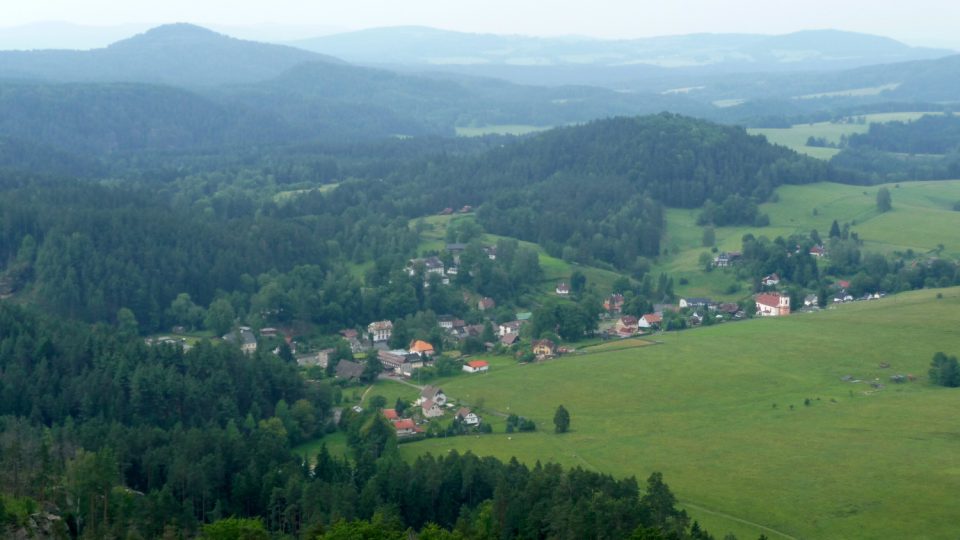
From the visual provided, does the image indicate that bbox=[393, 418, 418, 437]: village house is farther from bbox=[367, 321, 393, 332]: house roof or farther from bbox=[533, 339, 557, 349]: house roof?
bbox=[367, 321, 393, 332]: house roof

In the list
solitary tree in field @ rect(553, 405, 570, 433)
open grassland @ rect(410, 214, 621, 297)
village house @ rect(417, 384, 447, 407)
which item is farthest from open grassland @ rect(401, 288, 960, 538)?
open grassland @ rect(410, 214, 621, 297)

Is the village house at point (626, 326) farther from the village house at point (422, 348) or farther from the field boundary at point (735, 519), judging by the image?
the field boundary at point (735, 519)

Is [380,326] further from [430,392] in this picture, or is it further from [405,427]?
[405,427]

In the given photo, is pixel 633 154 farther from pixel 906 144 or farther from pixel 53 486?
pixel 53 486

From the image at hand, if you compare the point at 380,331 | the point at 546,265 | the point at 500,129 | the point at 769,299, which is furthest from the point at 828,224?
the point at 500,129

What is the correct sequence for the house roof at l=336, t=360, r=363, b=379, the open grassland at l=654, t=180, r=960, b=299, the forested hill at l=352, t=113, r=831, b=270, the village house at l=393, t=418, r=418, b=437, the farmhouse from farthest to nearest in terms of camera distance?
1. the forested hill at l=352, t=113, r=831, b=270
2. the open grassland at l=654, t=180, r=960, b=299
3. the farmhouse
4. the house roof at l=336, t=360, r=363, b=379
5. the village house at l=393, t=418, r=418, b=437

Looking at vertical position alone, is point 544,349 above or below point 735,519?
below
